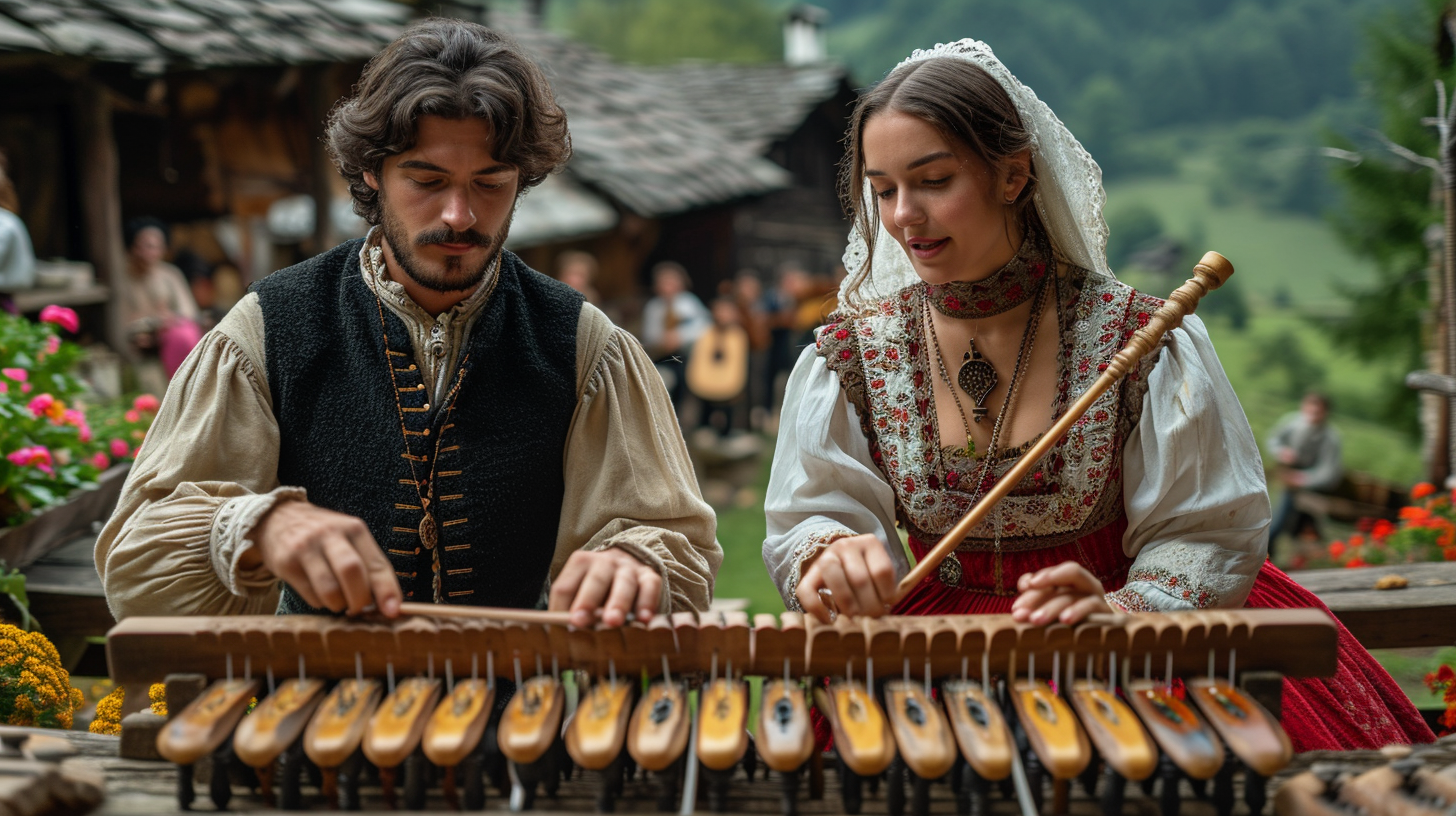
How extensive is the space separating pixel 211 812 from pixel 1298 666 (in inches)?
59.3

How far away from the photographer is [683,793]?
65.4 inches

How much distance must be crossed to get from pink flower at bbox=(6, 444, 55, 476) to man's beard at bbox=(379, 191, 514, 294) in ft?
7.22

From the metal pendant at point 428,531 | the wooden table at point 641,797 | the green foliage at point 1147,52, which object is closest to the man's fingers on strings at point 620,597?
the wooden table at point 641,797

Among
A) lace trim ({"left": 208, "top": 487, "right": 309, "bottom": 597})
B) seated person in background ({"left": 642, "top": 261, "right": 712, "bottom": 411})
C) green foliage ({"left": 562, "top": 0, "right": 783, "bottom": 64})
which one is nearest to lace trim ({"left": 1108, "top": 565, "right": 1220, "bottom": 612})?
lace trim ({"left": 208, "top": 487, "right": 309, "bottom": 597})

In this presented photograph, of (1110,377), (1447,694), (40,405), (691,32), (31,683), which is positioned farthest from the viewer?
(691,32)

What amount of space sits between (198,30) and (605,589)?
6981 millimetres

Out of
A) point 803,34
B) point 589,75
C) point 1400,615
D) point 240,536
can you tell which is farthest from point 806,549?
point 803,34

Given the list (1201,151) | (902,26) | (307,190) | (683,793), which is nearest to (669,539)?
(683,793)

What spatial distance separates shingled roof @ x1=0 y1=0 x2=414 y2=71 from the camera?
6.38 metres

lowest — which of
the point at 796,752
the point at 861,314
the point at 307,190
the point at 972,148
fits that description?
the point at 796,752

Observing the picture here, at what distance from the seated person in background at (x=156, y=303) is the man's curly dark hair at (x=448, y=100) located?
6.41 meters

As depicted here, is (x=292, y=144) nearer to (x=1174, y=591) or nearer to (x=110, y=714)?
(x=110, y=714)

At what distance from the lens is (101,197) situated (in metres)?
7.62

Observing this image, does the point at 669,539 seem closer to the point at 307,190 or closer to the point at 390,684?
the point at 390,684
